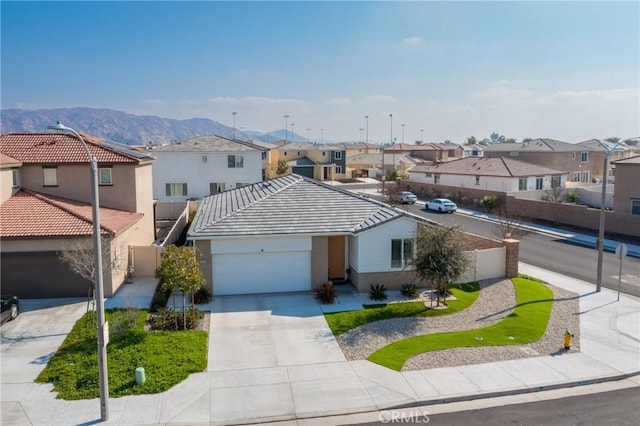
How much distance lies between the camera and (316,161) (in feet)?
279

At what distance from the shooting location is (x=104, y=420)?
11.9m

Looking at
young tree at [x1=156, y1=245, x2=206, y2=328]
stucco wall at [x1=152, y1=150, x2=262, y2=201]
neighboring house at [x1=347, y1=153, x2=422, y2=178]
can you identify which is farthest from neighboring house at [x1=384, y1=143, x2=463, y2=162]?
young tree at [x1=156, y1=245, x2=206, y2=328]

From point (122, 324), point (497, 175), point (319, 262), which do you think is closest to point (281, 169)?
point (497, 175)

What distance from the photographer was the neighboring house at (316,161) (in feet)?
264

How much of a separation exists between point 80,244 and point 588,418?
1783 cm

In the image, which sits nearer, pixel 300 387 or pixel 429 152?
pixel 300 387

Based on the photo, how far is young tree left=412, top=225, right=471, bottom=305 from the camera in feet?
64.3

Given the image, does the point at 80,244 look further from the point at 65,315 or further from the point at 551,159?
the point at 551,159

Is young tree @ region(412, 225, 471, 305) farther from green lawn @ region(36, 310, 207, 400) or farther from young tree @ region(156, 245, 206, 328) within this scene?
green lawn @ region(36, 310, 207, 400)

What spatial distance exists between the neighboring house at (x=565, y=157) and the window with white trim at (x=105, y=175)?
56.2m

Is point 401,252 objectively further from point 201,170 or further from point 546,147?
point 546,147

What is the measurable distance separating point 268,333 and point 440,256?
23.9 ft

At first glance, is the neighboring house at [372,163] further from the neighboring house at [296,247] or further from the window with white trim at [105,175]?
the neighboring house at [296,247]

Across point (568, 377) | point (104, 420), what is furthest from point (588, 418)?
point (104, 420)
